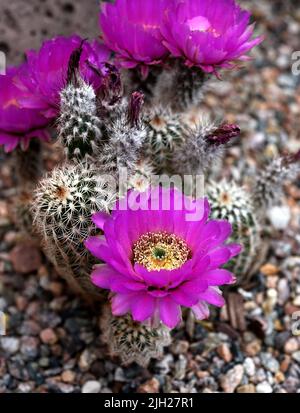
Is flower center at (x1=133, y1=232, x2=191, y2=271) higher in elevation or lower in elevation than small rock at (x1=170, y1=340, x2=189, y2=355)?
higher

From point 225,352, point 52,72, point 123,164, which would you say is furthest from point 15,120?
point 225,352

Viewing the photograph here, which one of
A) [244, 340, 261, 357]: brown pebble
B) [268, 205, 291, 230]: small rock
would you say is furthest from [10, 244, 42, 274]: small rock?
[268, 205, 291, 230]: small rock

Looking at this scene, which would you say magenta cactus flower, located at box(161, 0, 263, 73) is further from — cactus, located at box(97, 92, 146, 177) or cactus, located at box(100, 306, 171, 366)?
cactus, located at box(100, 306, 171, 366)

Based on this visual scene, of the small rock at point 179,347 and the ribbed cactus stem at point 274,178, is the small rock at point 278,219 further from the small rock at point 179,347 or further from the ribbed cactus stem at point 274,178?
the small rock at point 179,347

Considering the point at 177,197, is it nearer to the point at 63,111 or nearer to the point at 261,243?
the point at 63,111
